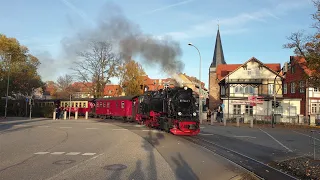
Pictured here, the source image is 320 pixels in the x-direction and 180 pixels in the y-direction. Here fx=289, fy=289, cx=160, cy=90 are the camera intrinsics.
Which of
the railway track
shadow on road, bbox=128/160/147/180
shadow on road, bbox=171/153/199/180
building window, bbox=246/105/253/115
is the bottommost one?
the railway track

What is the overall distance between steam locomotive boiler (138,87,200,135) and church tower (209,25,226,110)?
1468 inches

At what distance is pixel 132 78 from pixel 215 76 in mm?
18746

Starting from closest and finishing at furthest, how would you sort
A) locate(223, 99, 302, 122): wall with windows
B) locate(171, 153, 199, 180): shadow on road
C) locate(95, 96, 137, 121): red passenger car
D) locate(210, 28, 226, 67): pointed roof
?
locate(171, 153, 199, 180): shadow on road, locate(95, 96, 137, 121): red passenger car, locate(223, 99, 302, 122): wall with windows, locate(210, 28, 226, 67): pointed roof

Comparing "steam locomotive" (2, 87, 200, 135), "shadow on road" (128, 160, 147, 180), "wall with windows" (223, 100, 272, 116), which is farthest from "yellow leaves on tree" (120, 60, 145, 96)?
"shadow on road" (128, 160, 147, 180)

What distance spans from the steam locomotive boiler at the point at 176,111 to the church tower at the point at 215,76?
37278 mm

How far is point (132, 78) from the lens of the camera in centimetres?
4816

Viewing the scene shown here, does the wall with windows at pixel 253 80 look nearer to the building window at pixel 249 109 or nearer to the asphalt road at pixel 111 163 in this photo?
the building window at pixel 249 109

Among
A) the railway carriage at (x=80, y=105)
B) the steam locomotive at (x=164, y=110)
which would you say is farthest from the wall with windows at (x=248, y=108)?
the railway carriage at (x=80, y=105)

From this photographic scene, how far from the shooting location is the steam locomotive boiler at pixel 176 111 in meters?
16.5

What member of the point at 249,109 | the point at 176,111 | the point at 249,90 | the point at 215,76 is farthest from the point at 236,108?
the point at 176,111

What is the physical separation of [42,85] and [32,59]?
6.53 metres

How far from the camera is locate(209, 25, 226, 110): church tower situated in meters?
56.4

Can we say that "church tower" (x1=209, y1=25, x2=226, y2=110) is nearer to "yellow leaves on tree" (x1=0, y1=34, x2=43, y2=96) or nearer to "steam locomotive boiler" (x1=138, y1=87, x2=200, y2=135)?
"yellow leaves on tree" (x1=0, y1=34, x2=43, y2=96)

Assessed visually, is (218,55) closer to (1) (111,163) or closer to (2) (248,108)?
(2) (248,108)
